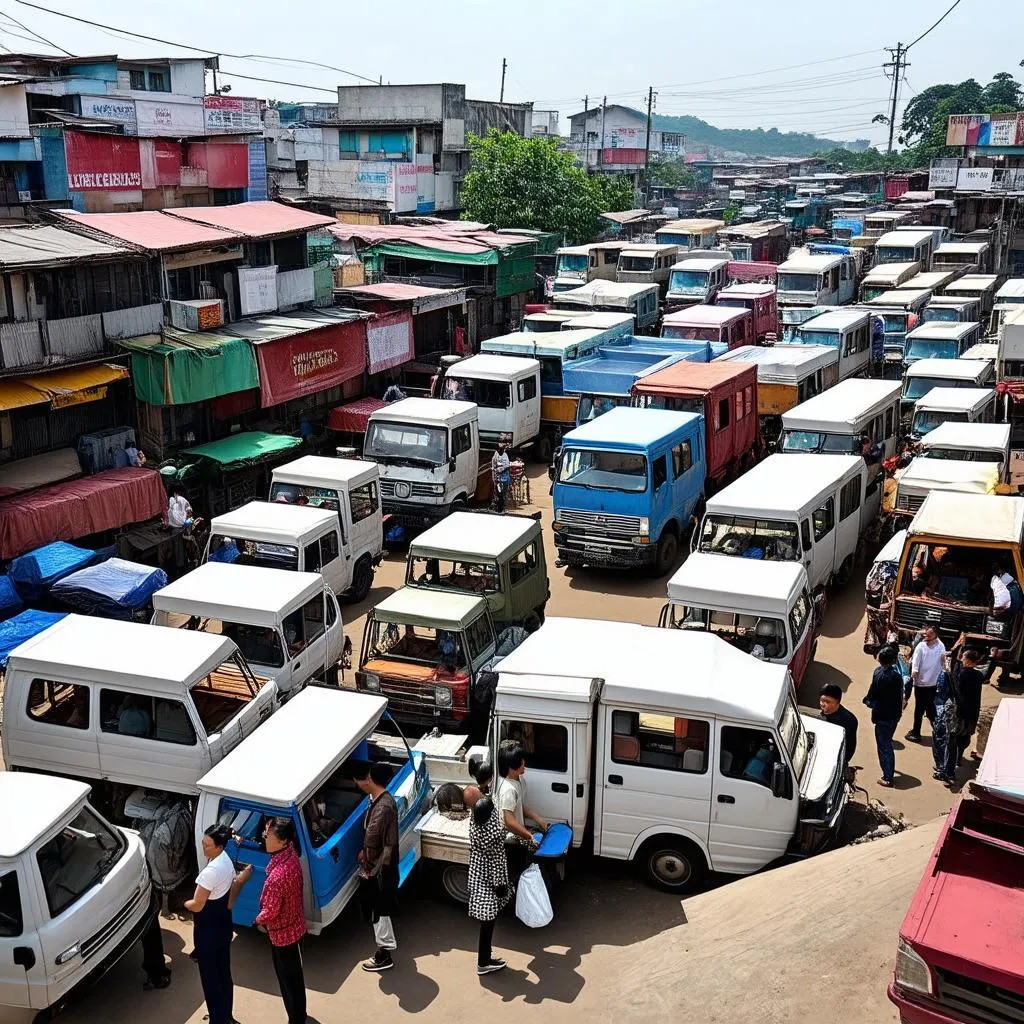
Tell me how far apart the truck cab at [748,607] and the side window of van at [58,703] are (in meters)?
5.87

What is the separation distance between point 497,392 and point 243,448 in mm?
5372

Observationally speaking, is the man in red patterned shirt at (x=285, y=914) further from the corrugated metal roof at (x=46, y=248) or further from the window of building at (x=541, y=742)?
the corrugated metal roof at (x=46, y=248)

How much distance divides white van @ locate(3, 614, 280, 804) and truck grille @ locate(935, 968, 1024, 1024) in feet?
19.3

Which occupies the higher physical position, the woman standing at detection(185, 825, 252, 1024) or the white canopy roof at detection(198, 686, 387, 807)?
the white canopy roof at detection(198, 686, 387, 807)

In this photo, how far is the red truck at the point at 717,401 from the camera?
18.5 meters

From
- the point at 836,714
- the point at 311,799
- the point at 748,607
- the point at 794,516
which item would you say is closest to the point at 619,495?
the point at 794,516

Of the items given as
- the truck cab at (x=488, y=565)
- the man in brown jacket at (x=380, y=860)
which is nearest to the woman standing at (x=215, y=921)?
the man in brown jacket at (x=380, y=860)

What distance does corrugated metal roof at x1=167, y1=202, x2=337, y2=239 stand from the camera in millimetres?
21203

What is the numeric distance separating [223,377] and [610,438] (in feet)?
23.5

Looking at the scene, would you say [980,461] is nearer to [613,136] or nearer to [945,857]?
[945,857]

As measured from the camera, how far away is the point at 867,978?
6.79 m

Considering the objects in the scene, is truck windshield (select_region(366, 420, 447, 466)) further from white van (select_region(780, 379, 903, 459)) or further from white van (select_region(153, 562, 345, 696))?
white van (select_region(153, 562, 345, 696))

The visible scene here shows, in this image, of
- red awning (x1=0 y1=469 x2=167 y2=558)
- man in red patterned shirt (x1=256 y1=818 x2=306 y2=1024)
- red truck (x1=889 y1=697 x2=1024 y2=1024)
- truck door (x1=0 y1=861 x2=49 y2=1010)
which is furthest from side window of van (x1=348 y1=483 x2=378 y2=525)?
red truck (x1=889 y1=697 x2=1024 y2=1024)

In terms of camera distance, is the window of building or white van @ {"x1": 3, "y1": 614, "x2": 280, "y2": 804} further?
white van @ {"x1": 3, "y1": 614, "x2": 280, "y2": 804}
